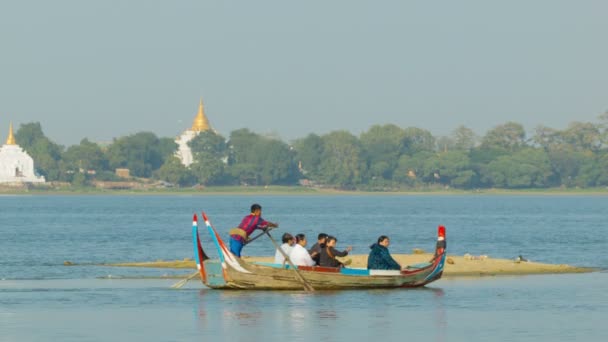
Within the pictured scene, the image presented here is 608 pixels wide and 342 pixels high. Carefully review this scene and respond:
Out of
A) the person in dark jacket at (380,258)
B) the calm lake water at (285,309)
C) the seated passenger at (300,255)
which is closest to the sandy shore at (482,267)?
the calm lake water at (285,309)

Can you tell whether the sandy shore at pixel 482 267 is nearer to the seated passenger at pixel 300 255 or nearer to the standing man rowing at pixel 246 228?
the seated passenger at pixel 300 255

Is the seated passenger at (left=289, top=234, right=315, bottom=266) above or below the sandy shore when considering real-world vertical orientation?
above

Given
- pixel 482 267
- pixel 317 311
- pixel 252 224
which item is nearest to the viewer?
pixel 317 311

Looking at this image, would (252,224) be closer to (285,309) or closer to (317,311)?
(285,309)

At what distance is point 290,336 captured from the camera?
23484 millimetres

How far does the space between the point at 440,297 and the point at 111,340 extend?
10.6 metres

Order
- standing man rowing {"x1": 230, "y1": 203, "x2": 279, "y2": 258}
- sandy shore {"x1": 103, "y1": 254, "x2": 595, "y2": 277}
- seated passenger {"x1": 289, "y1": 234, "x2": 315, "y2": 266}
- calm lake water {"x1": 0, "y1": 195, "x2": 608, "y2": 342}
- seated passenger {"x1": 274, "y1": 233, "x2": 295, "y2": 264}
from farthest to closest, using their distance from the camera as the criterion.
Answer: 1. sandy shore {"x1": 103, "y1": 254, "x2": 595, "y2": 277}
2. seated passenger {"x1": 274, "y1": 233, "x2": 295, "y2": 264}
3. seated passenger {"x1": 289, "y1": 234, "x2": 315, "y2": 266}
4. standing man rowing {"x1": 230, "y1": 203, "x2": 279, "y2": 258}
5. calm lake water {"x1": 0, "y1": 195, "x2": 608, "y2": 342}

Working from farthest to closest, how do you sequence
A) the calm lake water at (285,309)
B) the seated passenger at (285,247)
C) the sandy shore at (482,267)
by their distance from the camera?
the sandy shore at (482,267) < the seated passenger at (285,247) < the calm lake water at (285,309)

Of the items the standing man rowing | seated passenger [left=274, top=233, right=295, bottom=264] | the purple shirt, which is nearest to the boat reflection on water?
seated passenger [left=274, top=233, right=295, bottom=264]

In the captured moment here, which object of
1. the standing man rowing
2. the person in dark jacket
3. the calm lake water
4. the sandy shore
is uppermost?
the standing man rowing

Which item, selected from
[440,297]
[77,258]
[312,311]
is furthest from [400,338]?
[77,258]

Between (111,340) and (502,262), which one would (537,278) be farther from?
(111,340)

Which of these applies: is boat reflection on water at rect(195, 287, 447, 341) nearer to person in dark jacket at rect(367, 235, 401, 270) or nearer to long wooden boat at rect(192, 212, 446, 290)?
long wooden boat at rect(192, 212, 446, 290)

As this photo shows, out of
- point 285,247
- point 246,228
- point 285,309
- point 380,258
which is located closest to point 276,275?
point 285,247
